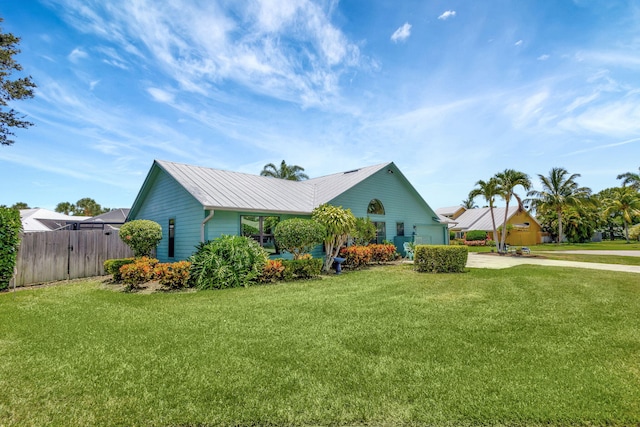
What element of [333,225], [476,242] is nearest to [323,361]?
[333,225]

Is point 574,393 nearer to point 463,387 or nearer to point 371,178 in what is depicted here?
point 463,387

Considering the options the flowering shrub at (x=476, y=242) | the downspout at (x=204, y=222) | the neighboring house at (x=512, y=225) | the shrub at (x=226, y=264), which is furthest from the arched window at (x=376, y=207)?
the flowering shrub at (x=476, y=242)

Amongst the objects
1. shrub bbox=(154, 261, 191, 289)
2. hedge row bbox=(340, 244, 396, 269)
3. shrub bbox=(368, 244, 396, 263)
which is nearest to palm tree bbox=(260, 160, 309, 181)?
shrub bbox=(368, 244, 396, 263)

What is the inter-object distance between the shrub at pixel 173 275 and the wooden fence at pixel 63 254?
4.86 metres

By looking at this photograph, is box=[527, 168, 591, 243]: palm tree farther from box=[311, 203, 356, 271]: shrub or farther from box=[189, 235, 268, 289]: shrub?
box=[189, 235, 268, 289]: shrub

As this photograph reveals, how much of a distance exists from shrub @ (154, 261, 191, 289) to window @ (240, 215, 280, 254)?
3.81m

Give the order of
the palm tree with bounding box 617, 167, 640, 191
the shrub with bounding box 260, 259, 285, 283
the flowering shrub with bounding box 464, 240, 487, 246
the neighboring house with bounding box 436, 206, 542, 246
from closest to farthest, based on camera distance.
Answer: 1. the shrub with bounding box 260, 259, 285, 283
2. the flowering shrub with bounding box 464, 240, 487, 246
3. the neighboring house with bounding box 436, 206, 542, 246
4. the palm tree with bounding box 617, 167, 640, 191

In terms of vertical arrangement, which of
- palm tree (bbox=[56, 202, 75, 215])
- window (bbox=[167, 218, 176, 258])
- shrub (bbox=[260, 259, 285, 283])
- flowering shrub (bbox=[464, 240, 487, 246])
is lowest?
flowering shrub (bbox=[464, 240, 487, 246])

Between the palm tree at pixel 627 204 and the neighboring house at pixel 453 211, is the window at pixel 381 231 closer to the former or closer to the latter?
the neighboring house at pixel 453 211

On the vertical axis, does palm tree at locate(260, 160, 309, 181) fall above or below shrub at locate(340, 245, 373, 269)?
above

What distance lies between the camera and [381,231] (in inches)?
734

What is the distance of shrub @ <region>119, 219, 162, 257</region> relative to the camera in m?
11.8

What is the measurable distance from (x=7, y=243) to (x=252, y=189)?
8.85 metres

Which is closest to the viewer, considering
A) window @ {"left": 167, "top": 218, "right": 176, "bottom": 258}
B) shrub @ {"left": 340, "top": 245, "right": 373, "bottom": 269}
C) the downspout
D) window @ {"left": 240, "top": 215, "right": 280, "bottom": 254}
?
the downspout
